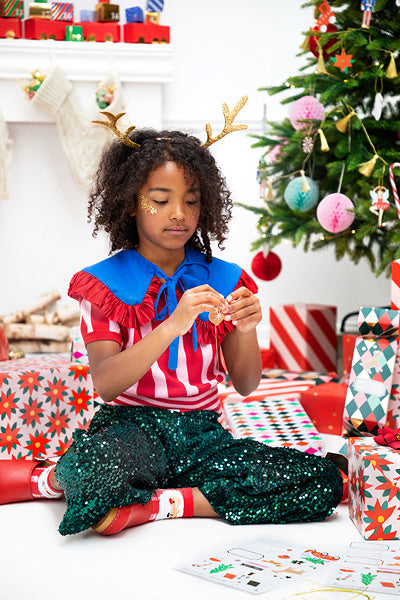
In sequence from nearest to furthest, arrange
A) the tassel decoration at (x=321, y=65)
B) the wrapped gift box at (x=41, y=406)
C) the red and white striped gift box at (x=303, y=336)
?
the wrapped gift box at (x=41, y=406), the tassel decoration at (x=321, y=65), the red and white striped gift box at (x=303, y=336)

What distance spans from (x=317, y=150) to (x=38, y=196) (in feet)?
4.42

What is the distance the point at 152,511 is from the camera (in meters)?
1.33

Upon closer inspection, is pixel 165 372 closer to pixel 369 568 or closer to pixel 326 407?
pixel 369 568

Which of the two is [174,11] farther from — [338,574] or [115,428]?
[338,574]

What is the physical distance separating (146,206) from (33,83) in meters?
1.82

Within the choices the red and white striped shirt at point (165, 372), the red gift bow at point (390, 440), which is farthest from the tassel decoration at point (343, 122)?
the red gift bow at point (390, 440)

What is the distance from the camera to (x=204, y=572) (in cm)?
110

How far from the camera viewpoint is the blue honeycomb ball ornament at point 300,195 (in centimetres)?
225

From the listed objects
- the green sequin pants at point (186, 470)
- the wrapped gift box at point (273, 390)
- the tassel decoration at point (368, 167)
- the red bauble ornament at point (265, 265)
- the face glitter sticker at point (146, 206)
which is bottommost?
the wrapped gift box at point (273, 390)

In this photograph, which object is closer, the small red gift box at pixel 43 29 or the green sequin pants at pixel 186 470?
the green sequin pants at pixel 186 470

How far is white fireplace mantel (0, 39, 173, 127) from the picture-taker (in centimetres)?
301

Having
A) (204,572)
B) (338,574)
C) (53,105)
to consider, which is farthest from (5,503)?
(53,105)

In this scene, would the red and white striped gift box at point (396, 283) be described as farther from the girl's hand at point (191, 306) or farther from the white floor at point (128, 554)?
the girl's hand at point (191, 306)

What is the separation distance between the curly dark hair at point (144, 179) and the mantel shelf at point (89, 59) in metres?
1.68
